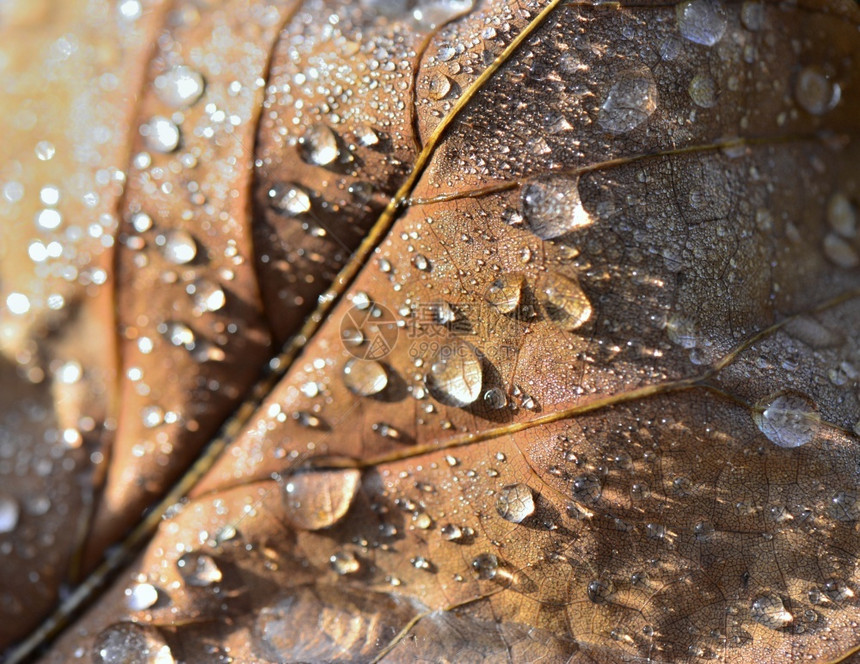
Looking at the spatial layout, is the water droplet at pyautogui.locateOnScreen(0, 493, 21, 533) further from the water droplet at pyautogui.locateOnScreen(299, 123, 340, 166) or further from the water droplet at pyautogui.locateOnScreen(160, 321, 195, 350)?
the water droplet at pyautogui.locateOnScreen(299, 123, 340, 166)

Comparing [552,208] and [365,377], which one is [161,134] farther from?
[552,208]

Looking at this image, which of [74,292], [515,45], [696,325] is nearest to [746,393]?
[696,325]

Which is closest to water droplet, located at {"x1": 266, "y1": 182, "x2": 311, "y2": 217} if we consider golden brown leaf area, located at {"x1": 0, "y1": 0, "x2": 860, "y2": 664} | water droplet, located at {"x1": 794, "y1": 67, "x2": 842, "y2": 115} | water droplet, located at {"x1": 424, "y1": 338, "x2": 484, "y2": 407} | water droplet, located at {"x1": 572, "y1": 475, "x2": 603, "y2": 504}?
golden brown leaf area, located at {"x1": 0, "y1": 0, "x2": 860, "y2": 664}

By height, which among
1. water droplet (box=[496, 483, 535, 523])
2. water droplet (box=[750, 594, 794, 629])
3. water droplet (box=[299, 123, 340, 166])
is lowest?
water droplet (box=[750, 594, 794, 629])

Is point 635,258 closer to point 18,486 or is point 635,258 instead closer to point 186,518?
point 186,518

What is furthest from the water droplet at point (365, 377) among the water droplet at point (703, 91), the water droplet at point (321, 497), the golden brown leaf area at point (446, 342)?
the water droplet at point (703, 91)

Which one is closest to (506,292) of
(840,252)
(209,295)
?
(209,295)
